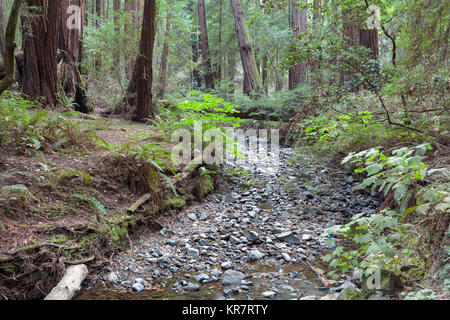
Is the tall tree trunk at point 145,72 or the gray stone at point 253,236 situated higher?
the tall tree trunk at point 145,72

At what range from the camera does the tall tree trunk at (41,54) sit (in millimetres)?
6648

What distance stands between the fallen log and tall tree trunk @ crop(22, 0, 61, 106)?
16.3ft

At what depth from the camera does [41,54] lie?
22.3 ft

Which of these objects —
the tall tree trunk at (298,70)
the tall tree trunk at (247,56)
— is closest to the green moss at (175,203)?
the tall tree trunk at (298,70)

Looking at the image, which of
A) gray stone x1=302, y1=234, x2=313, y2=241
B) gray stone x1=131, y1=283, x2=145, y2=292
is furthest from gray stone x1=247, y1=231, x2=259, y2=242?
gray stone x1=131, y1=283, x2=145, y2=292

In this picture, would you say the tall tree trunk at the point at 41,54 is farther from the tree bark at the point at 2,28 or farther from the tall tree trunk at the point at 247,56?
the tall tree trunk at the point at 247,56

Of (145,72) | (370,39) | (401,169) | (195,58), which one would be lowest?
(401,169)

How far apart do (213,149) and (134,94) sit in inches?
140

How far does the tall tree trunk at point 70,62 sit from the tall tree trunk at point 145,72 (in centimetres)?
122

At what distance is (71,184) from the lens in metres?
3.97

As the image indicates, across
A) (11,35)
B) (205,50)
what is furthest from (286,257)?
(205,50)

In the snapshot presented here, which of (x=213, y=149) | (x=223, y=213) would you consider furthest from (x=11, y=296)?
(x=213, y=149)

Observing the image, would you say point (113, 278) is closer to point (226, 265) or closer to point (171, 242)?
point (171, 242)

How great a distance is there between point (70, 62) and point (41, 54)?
4.20 feet
